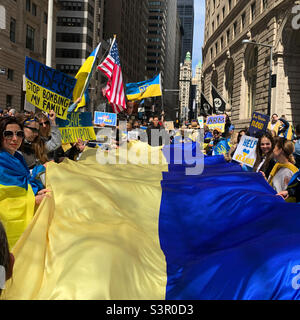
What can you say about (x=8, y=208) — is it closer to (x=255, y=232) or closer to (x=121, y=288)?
(x=121, y=288)

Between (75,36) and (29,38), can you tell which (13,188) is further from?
(75,36)

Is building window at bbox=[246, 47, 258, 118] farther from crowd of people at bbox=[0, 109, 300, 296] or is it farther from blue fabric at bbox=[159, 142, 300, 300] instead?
blue fabric at bbox=[159, 142, 300, 300]

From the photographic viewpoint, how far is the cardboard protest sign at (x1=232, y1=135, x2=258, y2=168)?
24.0 feet

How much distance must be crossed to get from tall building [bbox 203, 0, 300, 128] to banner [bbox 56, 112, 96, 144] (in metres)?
21.5

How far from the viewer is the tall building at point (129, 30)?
76.3m

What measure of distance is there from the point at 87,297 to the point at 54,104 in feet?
16.7

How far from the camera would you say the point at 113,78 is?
12625 mm

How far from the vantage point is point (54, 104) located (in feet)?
23.4

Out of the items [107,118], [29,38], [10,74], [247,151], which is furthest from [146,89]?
[29,38]

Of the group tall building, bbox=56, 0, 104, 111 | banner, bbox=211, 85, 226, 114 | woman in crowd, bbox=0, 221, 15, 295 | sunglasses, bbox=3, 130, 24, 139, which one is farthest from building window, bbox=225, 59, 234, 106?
woman in crowd, bbox=0, 221, 15, 295

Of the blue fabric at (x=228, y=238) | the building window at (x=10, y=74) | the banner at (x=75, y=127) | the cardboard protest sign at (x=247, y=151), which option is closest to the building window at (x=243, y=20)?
the building window at (x=10, y=74)

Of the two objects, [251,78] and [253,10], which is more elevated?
[253,10]

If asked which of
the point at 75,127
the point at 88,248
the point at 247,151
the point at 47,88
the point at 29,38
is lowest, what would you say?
the point at 88,248

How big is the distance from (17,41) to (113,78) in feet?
97.2
